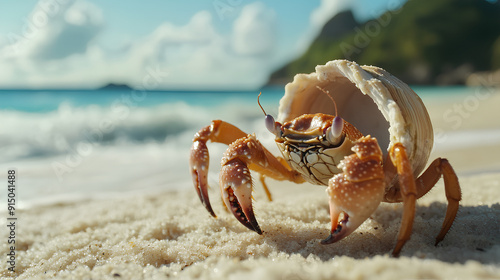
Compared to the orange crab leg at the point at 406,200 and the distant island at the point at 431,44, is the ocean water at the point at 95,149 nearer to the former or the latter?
the orange crab leg at the point at 406,200

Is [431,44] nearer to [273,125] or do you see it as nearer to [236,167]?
[273,125]

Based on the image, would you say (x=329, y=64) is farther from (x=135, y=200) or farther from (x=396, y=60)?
(x=396, y=60)

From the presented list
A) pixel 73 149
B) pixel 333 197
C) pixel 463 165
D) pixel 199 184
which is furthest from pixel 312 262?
pixel 73 149

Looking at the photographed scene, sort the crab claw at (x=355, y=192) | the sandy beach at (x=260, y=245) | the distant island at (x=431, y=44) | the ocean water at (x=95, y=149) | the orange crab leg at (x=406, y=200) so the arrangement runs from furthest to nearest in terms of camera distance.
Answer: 1. the distant island at (x=431, y=44)
2. the ocean water at (x=95, y=149)
3. the orange crab leg at (x=406, y=200)
4. the crab claw at (x=355, y=192)
5. the sandy beach at (x=260, y=245)

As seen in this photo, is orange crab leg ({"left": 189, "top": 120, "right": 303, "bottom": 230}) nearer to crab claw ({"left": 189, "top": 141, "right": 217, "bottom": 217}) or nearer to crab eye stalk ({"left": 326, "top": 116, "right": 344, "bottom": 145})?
crab claw ({"left": 189, "top": 141, "right": 217, "bottom": 217})

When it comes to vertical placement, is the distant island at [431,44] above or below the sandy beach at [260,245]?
above

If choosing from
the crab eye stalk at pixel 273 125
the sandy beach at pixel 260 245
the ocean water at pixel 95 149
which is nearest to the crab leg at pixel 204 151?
the sandy beach at pixel 260 245

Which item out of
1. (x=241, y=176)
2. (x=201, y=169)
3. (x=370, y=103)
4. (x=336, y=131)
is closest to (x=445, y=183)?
(x=336, y=131)
